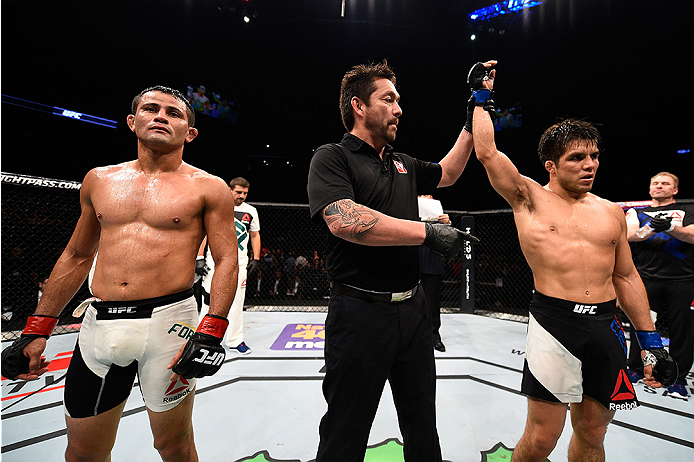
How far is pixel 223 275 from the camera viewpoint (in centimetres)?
127

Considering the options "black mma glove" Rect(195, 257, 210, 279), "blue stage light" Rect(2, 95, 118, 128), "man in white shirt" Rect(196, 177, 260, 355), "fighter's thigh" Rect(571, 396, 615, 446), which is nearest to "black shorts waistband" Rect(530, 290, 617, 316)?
"fighter's thigh" Rect(571, 396, 615, 446)

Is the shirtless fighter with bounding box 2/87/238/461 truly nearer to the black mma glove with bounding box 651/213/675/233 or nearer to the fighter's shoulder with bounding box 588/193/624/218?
the fighter's shoulder with bounding box 588/193/624/218

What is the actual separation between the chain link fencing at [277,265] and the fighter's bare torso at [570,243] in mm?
2797

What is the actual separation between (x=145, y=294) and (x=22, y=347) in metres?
0.52

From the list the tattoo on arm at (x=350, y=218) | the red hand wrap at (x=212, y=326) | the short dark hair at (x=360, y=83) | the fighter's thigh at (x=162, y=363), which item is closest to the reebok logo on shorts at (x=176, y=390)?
the fighter's thigh at (x=162, y=363)

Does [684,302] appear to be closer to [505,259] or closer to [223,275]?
[223,275]

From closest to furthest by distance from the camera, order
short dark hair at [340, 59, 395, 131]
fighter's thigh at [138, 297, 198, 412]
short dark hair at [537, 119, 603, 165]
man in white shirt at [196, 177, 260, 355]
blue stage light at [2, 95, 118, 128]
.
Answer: fighter's thigh at [138, 297, 198, 412]
short dark hair at [340, 59, 395, 131]
short dark hair at [537, 119, 603, 165]
man in white shirt at [196, 177, 260, 355]
blue stage light at [2, 95, 118, 128]

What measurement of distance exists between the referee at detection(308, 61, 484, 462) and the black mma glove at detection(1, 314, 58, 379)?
1094mm

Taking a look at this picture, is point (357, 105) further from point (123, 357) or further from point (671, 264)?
point (671, 264)

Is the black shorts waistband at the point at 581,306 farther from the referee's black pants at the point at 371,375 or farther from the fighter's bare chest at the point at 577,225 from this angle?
the referee's black pants at the point at 371,375

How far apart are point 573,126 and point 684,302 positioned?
2.39 metres

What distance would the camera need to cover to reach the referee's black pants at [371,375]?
1.07 metres

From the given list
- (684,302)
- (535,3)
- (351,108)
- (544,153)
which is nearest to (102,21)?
(351,108)

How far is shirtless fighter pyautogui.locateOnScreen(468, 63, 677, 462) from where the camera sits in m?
1.33
